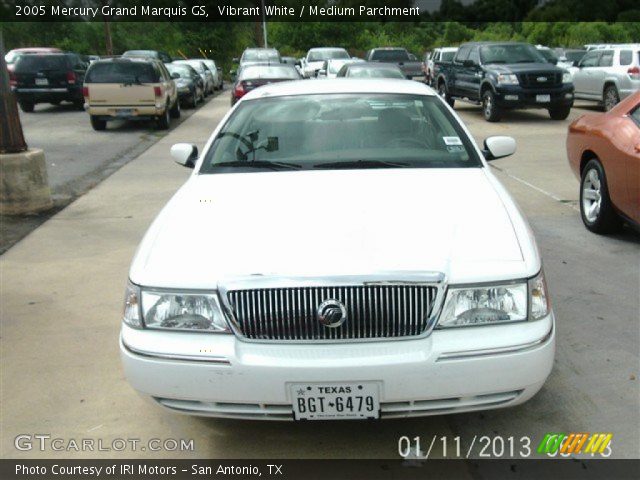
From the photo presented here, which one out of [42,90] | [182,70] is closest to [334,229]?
[42,90]

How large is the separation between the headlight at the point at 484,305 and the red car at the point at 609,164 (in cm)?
338

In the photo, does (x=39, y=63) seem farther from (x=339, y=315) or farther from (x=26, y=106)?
(x=339, y=315)

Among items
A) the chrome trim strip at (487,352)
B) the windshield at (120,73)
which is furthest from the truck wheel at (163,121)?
the chrome trim strip at (487,352)

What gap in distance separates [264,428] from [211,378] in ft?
2.39

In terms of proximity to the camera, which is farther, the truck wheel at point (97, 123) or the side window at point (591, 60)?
the side window at point (591, 60)

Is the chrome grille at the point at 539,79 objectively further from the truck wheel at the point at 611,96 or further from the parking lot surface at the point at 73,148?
the parking lot surface at the point at 73,148

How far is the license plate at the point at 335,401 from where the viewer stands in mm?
3000

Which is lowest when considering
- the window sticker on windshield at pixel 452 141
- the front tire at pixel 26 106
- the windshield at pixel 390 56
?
the front tire at pixel 26 106

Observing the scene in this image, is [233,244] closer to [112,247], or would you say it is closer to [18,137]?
[112,247]

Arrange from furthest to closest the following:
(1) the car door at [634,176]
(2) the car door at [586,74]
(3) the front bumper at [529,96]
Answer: (2) the car door at [586,74] → (3) the front bumper at [529,96] → (1) the car door at [634,176]

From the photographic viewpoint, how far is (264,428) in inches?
144

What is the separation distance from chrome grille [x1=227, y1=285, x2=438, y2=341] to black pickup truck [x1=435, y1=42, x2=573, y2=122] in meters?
15.1

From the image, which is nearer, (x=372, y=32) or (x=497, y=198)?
(x=497, y=198)

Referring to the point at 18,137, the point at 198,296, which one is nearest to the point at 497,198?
the point at 198,296
